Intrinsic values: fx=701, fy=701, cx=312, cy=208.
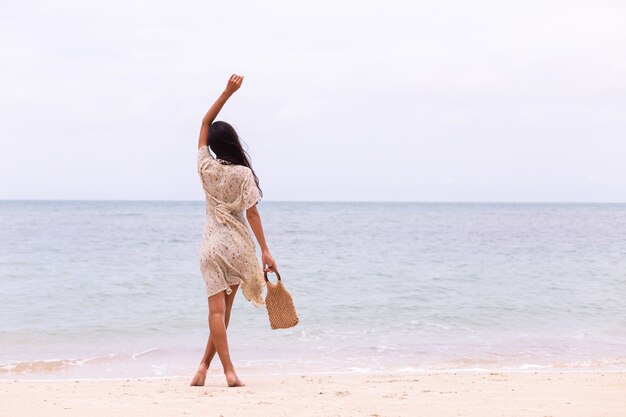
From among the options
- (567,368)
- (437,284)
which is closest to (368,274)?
(437,284)

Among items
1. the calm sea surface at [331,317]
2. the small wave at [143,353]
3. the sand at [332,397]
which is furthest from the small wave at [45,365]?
the sand at [332,397]

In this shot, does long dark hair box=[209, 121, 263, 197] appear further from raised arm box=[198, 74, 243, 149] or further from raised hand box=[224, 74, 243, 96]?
raised hand box=[224, 74, 243, 96]

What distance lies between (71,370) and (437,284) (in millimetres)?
8287

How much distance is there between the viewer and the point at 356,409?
430 cm

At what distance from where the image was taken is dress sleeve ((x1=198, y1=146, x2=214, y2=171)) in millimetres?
4883

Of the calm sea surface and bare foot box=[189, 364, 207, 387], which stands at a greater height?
bare foot box=[189, 364, 207, 387]

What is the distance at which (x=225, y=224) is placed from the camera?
4887mm

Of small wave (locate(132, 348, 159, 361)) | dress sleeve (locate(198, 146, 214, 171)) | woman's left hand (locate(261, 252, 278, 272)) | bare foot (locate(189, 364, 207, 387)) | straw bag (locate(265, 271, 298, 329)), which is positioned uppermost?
dress sleeve (locate(198, 146, 214, 171))

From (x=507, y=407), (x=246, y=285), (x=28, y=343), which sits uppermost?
(x=246, y=285)

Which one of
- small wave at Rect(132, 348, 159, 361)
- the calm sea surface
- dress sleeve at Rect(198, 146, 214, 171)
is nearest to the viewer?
dress sleeve at Rect(198, 146, 214, 171)

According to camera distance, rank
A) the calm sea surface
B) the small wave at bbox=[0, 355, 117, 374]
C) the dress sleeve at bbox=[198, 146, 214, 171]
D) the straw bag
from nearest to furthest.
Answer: the dress sleeve at bbox=[198, 146, 214, 171] → the straw bag → the small wave at bbox=[0, 355, 117, 374] → the calm sea surface

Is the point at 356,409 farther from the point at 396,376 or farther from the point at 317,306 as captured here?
the point at 317,306

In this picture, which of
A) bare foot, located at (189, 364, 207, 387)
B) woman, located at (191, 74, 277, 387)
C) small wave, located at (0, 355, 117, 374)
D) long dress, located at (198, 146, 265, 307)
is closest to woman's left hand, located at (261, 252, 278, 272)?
woman, located at (191, 74, 277, 387)

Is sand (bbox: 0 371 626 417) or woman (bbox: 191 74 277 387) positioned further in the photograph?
woman (bbox: 191 74 277 387)
